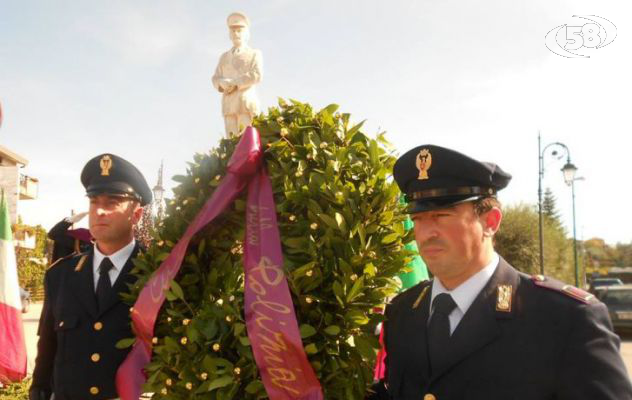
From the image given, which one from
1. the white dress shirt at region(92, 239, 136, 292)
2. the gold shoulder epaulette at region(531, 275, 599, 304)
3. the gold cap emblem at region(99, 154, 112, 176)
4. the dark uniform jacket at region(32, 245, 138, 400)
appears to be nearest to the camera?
the gold shoulder epaulette at region(531, 275, 599, 304)

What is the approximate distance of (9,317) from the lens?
6.10m

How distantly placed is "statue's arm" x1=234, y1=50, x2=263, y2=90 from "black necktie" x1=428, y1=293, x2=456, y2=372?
906cm

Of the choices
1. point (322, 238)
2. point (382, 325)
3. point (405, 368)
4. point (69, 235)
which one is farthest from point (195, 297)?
point (69, 235)

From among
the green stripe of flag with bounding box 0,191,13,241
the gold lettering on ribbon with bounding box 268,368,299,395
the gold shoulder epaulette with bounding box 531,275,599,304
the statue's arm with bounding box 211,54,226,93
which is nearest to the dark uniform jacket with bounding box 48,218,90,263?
the green stripe of flag with bounding box 0,191,13,241

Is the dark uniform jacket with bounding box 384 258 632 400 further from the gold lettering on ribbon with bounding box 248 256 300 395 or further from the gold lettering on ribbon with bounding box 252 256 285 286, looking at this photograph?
the gold lettering on ribbon with bounding box 252 256 285 286

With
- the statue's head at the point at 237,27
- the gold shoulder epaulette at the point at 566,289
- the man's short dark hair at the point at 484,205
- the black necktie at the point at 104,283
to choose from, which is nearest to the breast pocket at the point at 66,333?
the black necktie at the point at 104,283

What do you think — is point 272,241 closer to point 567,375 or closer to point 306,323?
point 306,323

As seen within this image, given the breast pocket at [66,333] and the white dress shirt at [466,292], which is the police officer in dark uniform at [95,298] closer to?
the breast pocket at [66,333]

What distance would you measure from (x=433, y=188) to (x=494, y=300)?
50cm

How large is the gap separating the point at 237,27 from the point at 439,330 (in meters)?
10.1

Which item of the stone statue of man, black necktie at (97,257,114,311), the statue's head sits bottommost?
black necktie at (97,257,114,311)

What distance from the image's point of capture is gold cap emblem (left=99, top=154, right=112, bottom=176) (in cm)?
352

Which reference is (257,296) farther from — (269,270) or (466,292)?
(466,292)

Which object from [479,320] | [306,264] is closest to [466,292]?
[479,320]
